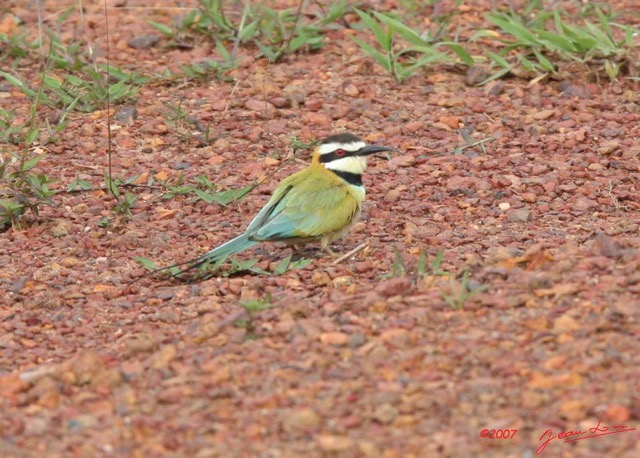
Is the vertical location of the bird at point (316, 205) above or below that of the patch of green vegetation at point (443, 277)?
below

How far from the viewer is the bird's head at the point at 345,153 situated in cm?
665

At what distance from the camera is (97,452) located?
416cm

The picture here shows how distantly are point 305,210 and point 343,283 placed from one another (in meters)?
0.73

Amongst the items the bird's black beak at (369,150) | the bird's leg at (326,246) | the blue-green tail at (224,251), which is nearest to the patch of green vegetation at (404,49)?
the bird's black beak at (369,150)

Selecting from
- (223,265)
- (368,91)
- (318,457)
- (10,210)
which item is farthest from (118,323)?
(368,91)

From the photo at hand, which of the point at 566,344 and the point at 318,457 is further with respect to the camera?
the point at 566,344

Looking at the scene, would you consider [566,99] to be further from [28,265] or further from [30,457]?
[30,457]

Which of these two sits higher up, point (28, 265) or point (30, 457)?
point (30, 457)

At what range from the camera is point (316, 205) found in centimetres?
638

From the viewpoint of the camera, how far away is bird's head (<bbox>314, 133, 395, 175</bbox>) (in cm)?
665

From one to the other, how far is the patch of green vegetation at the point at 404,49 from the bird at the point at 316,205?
148 cm

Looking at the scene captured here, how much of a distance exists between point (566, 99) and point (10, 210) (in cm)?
354

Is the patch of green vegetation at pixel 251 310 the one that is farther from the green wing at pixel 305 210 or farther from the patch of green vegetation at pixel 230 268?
the green wing at pixel 305 210

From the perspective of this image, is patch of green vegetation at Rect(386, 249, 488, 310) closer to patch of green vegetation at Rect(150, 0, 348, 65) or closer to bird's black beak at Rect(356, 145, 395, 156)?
bird's black beak at Rect(356, 145, 395, 156)
